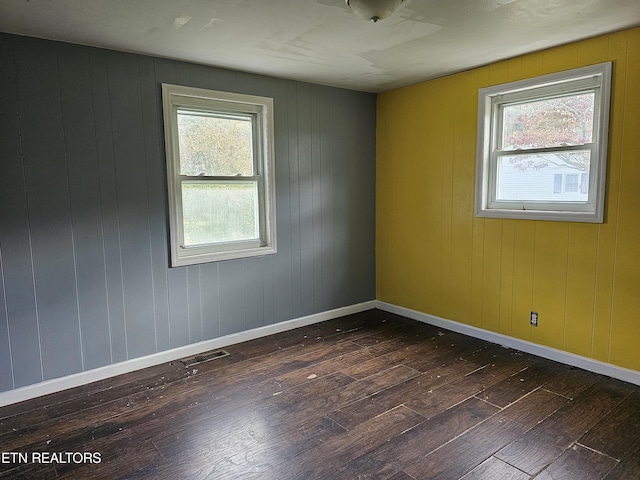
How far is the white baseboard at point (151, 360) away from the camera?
2793mm

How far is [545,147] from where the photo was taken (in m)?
3.26

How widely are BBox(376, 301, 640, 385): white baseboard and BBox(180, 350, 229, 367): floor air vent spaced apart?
A: 2.00m

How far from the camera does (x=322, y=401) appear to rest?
2.71 meters

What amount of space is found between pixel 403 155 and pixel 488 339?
1982 mm

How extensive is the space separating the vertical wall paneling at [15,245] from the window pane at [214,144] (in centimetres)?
110

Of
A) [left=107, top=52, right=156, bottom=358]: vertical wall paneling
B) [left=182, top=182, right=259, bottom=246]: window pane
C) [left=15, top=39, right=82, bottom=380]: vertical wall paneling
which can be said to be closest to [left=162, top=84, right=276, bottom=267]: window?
[left=182, top=182, right=259, bottom=246]: window pane

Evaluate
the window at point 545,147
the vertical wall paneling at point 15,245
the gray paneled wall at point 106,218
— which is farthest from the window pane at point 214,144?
the window at point 545,147

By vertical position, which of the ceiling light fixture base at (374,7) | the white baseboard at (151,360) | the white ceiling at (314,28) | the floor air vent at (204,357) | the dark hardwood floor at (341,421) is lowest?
the dark hardwood floor at (341,421)

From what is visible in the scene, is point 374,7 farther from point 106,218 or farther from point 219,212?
point 106,218

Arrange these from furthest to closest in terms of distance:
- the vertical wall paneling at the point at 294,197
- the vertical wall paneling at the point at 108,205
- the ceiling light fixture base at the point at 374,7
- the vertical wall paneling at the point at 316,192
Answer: the vertical wall paneling at the point at 316,192, the vertical wall paneling at the point at 294,197, the vertical wall paneling at the point at 108,205, the ceiling light fixture base at the point at 374,7

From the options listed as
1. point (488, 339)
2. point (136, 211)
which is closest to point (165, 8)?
point (136, 211)

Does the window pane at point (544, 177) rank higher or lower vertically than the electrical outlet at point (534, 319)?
higher

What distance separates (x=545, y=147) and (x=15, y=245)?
388 cm

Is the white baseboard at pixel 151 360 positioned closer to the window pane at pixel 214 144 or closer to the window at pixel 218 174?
the window at pixel 218 174
